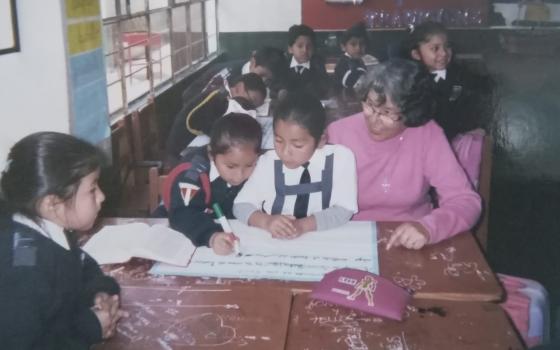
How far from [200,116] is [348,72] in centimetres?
152

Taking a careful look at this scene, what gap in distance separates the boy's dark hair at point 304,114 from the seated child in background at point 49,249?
601 mm

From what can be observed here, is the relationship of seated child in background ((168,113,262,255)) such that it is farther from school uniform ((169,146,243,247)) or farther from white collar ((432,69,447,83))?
white collar ((432,69,447,83))

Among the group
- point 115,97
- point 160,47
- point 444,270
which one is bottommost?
point 444,270

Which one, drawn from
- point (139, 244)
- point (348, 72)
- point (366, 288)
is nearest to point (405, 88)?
point (366, 288)

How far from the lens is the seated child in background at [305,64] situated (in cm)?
415

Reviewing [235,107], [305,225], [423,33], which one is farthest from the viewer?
[423,33]

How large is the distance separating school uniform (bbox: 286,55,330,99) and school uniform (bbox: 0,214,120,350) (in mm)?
2951

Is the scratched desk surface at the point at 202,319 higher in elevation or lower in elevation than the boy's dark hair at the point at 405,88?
lower

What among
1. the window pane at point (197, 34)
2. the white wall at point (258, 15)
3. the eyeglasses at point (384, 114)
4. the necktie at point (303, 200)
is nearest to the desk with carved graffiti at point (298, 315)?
the necktie at point (303, 200)

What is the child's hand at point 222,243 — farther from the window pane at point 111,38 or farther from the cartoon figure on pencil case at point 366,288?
the window pane at point 111,38

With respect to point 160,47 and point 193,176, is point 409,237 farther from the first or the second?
point 160,47

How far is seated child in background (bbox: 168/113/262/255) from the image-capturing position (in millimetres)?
1582

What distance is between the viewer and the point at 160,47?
3928 mm

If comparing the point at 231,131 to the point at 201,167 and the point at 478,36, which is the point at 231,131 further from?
the point at 478,36
